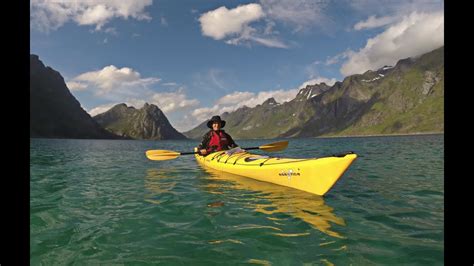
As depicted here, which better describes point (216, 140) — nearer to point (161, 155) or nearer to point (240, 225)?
point (161, 155)

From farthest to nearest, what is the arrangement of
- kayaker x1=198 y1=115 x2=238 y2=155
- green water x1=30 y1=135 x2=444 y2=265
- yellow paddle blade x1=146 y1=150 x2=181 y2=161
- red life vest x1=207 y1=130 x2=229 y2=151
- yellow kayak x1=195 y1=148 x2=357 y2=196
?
1. red life vest x1=207 y1=130 x2=229 y2=151
2. kayaker x1=198 y1=115 x2=238 y2=155
3. yellow paddle blade x1=146 y1=150 x2=181 y2=161
4. yellow kayak x1=195 y1=148 x2=357 y2=196
5. green water x1=30 y1=135 x2=444 y2=265

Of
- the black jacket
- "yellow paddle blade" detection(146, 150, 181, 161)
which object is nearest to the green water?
"yellow paddle blade" detection(146, 150, 181, 161)

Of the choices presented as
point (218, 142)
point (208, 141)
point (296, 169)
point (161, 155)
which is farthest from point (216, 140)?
point (296, 169)

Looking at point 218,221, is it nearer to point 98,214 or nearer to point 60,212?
point 98,214

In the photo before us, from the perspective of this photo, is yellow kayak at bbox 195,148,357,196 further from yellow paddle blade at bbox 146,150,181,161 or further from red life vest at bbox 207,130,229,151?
A: yellow paddle blade at bbox 146,150,181,161

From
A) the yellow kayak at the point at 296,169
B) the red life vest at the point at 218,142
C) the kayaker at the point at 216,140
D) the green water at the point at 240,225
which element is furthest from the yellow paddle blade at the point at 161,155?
A: the green water at the point at 240,225

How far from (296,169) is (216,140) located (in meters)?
7.57

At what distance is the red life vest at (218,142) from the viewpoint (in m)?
16.8

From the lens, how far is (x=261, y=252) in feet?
16.6

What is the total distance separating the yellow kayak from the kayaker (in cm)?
219

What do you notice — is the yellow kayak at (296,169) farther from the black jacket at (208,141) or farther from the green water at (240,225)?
the black jacket at (208,141)

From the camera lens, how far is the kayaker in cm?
1667

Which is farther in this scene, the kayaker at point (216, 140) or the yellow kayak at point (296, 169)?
the kayaker at point (216, 140)

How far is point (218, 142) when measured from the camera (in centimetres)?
1703
